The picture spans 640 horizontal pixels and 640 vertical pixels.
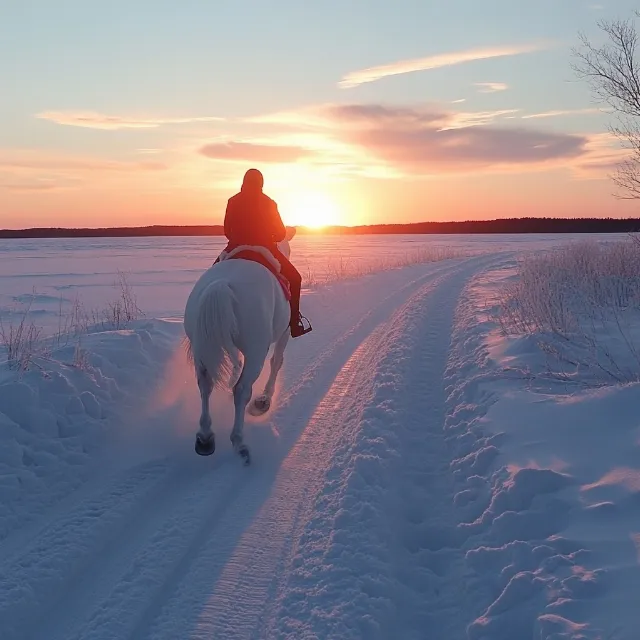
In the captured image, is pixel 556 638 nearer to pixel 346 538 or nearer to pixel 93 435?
pixel 346 538

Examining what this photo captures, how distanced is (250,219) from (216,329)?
71.7 inches

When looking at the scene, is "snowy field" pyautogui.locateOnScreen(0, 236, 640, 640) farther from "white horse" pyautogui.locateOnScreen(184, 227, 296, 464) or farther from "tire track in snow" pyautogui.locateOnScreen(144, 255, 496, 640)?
"white horse" pyautogui.locateOnScreen(184, 227, 296, 464)

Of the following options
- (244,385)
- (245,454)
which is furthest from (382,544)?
(244,385)

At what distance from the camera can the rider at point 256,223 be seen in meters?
6.22

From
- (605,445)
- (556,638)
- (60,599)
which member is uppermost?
(605,445)

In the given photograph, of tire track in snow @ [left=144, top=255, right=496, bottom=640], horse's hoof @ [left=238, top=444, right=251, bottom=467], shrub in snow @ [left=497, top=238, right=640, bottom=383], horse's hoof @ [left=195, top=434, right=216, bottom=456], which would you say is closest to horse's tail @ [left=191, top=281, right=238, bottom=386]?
horse's hoof @ [left=195, top=434, right=216, bottom=456]

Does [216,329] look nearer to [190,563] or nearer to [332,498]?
[332,498]

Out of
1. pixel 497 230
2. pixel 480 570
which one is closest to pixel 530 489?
pixel 480 570

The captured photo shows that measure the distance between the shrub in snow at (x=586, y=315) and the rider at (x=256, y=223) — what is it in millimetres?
3169

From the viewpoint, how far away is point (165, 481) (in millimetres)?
4566

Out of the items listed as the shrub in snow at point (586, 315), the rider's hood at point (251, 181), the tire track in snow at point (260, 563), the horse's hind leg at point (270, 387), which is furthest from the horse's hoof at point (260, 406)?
the shrub in snow at point (586, 315)

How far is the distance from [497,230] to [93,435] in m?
130

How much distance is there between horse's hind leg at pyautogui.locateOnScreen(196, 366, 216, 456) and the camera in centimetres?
498

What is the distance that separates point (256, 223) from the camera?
6277 mm
